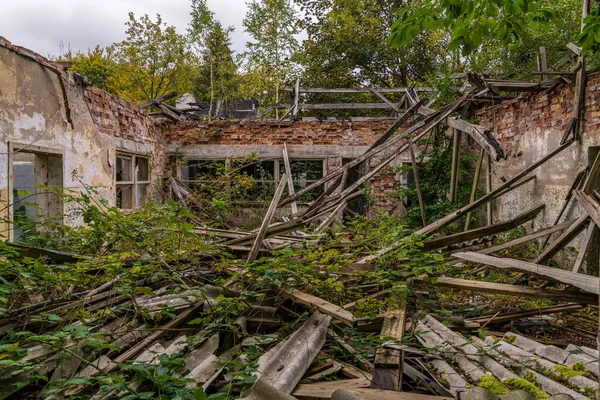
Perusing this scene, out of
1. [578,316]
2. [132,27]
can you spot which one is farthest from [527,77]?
[132,27]

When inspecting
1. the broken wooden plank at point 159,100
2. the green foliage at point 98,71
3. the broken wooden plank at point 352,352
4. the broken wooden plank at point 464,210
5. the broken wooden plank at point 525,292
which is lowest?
the broken wooden plank at point 352,352

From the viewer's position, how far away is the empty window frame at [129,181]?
8.59 m

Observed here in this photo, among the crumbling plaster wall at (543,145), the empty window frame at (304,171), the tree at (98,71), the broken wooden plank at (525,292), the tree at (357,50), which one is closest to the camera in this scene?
the broken wooden plank at (525,292)

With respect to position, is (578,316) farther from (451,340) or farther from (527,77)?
(527,77)

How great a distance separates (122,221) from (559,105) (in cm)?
642

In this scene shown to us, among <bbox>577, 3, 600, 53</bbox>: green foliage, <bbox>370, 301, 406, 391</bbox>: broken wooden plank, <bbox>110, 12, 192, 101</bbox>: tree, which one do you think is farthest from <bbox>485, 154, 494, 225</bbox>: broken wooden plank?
<bbox>110, 12, 192, 101</bbox>: tree

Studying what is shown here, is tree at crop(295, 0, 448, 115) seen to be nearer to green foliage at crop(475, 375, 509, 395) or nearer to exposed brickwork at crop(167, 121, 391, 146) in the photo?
exposed brickwork at crop(167, 121, 391, 146)

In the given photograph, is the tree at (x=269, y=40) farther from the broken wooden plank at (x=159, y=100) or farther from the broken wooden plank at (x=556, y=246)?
the broken wooden plank at (x=556, y=246)

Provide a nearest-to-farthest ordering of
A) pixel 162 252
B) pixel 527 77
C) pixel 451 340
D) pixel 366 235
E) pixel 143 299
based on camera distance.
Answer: pixel 451 340 < pixel 143 299 < pixel 162 252 < pixel 366 235 < pixel 527 77

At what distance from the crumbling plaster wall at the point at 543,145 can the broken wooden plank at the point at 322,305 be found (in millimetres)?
4504

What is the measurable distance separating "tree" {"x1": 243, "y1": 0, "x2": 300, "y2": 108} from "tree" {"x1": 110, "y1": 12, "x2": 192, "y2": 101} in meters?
3.58

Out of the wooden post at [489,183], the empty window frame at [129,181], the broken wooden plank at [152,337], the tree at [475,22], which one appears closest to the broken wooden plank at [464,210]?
the wooden post at [489,183]

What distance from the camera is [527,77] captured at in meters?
13.4

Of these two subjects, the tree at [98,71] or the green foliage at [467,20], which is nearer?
the green foliage at [467,20]
